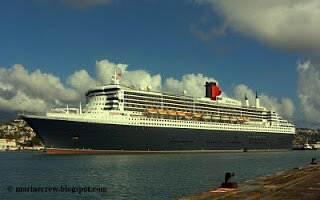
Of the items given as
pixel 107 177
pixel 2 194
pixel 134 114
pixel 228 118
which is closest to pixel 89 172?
pixel 107 177

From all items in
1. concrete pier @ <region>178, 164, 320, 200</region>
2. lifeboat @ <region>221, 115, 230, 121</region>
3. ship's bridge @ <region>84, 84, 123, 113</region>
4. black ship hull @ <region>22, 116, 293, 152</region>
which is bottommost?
concrete pier @ <region>178, 164, 320, 200</region>

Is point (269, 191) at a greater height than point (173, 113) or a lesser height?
lesser

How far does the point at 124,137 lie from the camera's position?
69625mm

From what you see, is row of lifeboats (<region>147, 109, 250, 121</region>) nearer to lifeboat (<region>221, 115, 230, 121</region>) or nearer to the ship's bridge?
lifeboat (<region>221, 115, 230, 121</region>)

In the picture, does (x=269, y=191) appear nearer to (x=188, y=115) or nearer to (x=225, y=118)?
(x=188, y=115)

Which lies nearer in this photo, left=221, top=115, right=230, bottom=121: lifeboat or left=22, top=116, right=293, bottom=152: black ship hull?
left=22, top=116, right=293, bottom=152: black ship hull

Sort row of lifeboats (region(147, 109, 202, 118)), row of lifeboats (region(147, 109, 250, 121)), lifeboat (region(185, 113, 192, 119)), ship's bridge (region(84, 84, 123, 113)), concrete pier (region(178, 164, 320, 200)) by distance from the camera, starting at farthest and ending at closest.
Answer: lifeboat (region(185, 113, 192, 119)), row of lifeboats (region(147, 109, 250, 121)), row of lifeboats (region(147, 109, 202, 118)), ship's bridge (region(84, 84, 123, 113)), concrete pier (region(178, 164, 320, 200))

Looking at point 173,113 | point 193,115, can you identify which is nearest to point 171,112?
point 173,113

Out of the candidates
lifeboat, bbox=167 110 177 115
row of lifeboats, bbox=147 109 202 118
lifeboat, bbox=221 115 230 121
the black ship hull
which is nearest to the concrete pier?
the black ship hull

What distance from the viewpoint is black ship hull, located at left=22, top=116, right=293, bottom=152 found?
64.9m

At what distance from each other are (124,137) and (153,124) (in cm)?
788

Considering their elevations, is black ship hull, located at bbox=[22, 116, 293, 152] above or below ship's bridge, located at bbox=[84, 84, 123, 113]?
below

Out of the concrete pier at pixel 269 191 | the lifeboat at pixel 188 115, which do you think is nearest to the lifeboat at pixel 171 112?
the lifeboat at pixel 188 115

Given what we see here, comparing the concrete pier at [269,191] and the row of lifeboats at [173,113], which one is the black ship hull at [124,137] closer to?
the row of lifeboats at [173,113]
